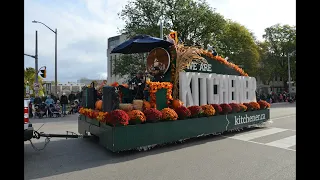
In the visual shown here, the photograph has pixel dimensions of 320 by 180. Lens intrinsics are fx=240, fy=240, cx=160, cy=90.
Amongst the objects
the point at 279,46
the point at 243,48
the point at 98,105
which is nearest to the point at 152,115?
the point at 98,105

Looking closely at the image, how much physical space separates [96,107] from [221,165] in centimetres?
454

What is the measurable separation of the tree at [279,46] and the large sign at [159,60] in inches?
1543

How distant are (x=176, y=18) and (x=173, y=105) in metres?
17.5

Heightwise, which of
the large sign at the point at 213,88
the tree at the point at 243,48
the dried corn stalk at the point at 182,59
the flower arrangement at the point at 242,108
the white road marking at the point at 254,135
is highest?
the tree at the point at 243,48

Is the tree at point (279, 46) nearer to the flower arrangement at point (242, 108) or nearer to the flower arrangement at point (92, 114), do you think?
the flower arrangement at point (242, 108)

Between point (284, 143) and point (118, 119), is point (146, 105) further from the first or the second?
point (284, 143)

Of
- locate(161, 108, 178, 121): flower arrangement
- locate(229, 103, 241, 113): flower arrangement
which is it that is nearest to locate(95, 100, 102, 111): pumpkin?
locate(161, 108, 178, 121): flower arrangement

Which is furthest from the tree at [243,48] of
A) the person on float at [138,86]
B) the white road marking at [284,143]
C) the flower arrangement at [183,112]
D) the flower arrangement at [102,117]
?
the flower arrangement at [102,117]

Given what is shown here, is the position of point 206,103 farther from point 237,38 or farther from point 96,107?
point 237,38

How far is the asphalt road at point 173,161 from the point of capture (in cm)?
477

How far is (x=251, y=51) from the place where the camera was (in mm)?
34906

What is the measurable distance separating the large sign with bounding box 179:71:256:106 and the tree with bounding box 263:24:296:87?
35.9m

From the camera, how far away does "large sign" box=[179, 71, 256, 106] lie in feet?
26.6
